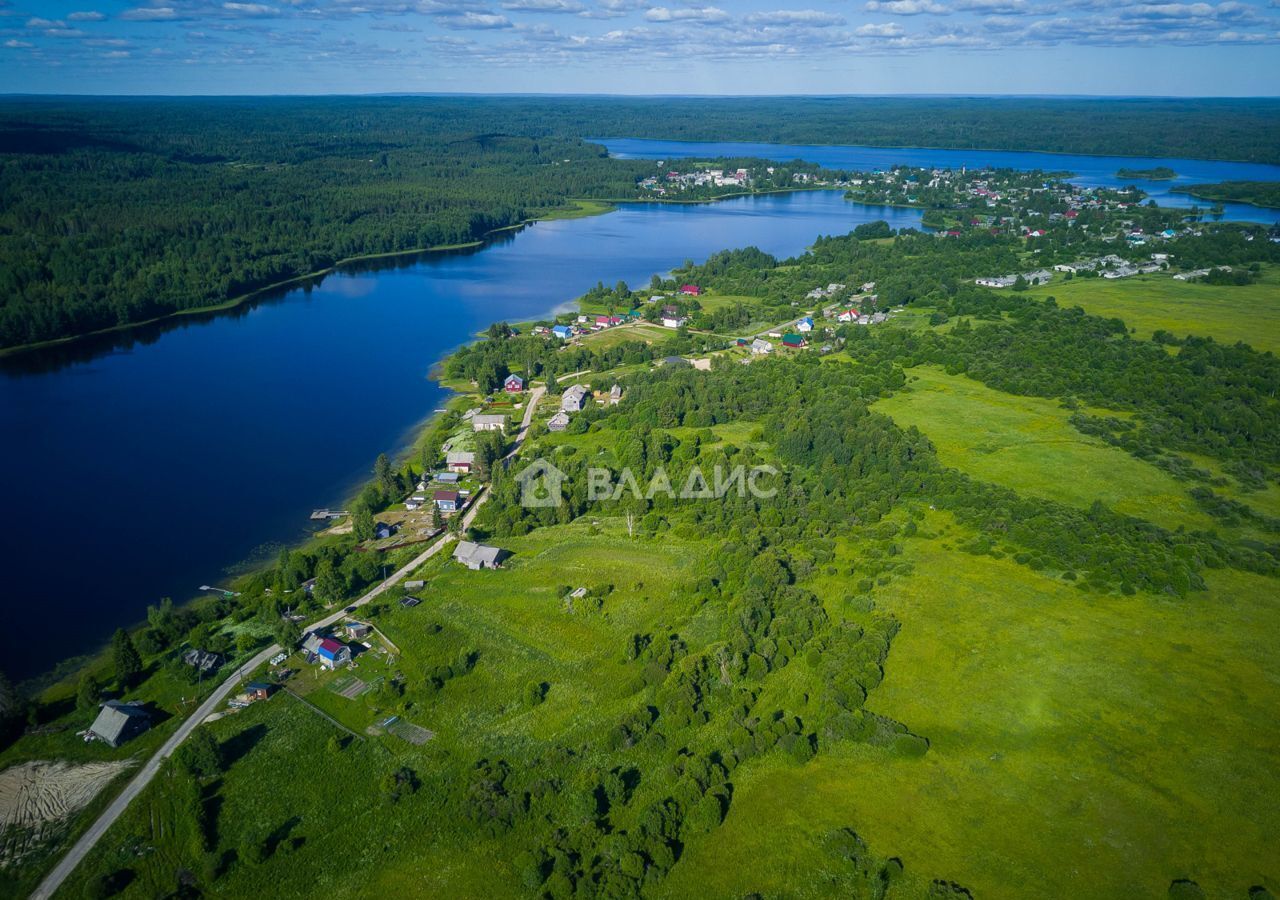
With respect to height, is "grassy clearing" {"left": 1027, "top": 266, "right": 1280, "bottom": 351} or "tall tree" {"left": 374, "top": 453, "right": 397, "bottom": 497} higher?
"grassy clearing" {"left": 1027, "top": 266, "right": 1280, "bottom": 351}

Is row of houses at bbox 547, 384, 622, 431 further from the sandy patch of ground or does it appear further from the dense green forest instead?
the dense green forest

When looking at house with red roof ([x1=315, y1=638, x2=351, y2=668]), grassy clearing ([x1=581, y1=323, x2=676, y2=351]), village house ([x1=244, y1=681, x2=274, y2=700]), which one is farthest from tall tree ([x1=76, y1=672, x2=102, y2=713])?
grassy clearing ([x1=581, y1=323, x2=676, y2=351])

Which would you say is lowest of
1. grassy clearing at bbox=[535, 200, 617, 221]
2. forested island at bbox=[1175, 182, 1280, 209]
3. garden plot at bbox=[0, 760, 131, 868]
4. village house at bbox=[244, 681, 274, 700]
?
garden plot at bbox=[0, 760, 131, 868]

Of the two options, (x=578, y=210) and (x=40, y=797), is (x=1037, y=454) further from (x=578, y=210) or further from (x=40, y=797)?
(x=578, y=210)

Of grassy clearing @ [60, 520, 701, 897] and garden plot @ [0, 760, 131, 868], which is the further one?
garden plot @ [0, 760, 131, 868]

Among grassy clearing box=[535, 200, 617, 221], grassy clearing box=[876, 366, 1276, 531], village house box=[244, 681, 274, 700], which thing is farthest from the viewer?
grassy clearing box=[535, 200, 617, 221]
